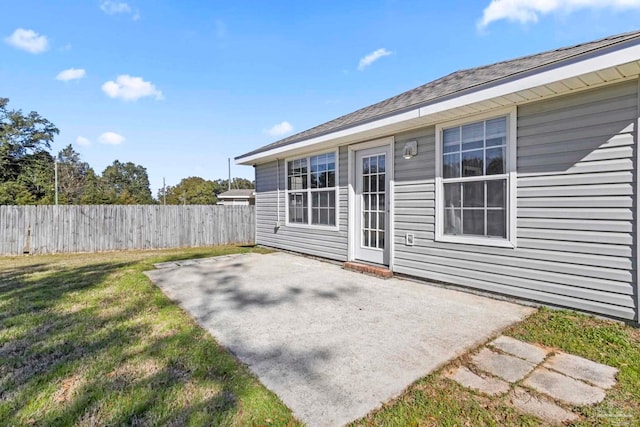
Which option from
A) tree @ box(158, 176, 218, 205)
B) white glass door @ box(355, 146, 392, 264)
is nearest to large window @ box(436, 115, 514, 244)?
white glass door @ box(355, 146, 392, 264)

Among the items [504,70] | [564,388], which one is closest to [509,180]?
[504,70]

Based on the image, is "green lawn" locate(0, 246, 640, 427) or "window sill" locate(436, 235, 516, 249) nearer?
"green lawn" locate(0, 246, 640, 427)

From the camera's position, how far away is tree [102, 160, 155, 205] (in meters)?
47.3

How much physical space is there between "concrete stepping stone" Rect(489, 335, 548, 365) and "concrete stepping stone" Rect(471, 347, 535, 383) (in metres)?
0.08

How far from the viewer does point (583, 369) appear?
2.14m

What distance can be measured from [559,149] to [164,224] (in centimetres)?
1086

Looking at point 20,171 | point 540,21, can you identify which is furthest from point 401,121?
point 20,171

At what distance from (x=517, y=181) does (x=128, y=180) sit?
62.9m

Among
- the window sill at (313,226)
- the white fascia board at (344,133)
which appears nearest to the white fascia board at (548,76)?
the white fascia board at (344,133)

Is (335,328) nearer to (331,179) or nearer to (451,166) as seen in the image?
(451,166)

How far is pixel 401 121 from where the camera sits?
439 centimetres

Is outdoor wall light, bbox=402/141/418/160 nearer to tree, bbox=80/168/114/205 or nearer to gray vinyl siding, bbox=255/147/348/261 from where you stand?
gray vinyl siding, bbox=255/147/348/261

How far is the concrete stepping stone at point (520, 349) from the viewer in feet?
7.64

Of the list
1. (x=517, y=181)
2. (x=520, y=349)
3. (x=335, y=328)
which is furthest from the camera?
(x=517, y=181)
